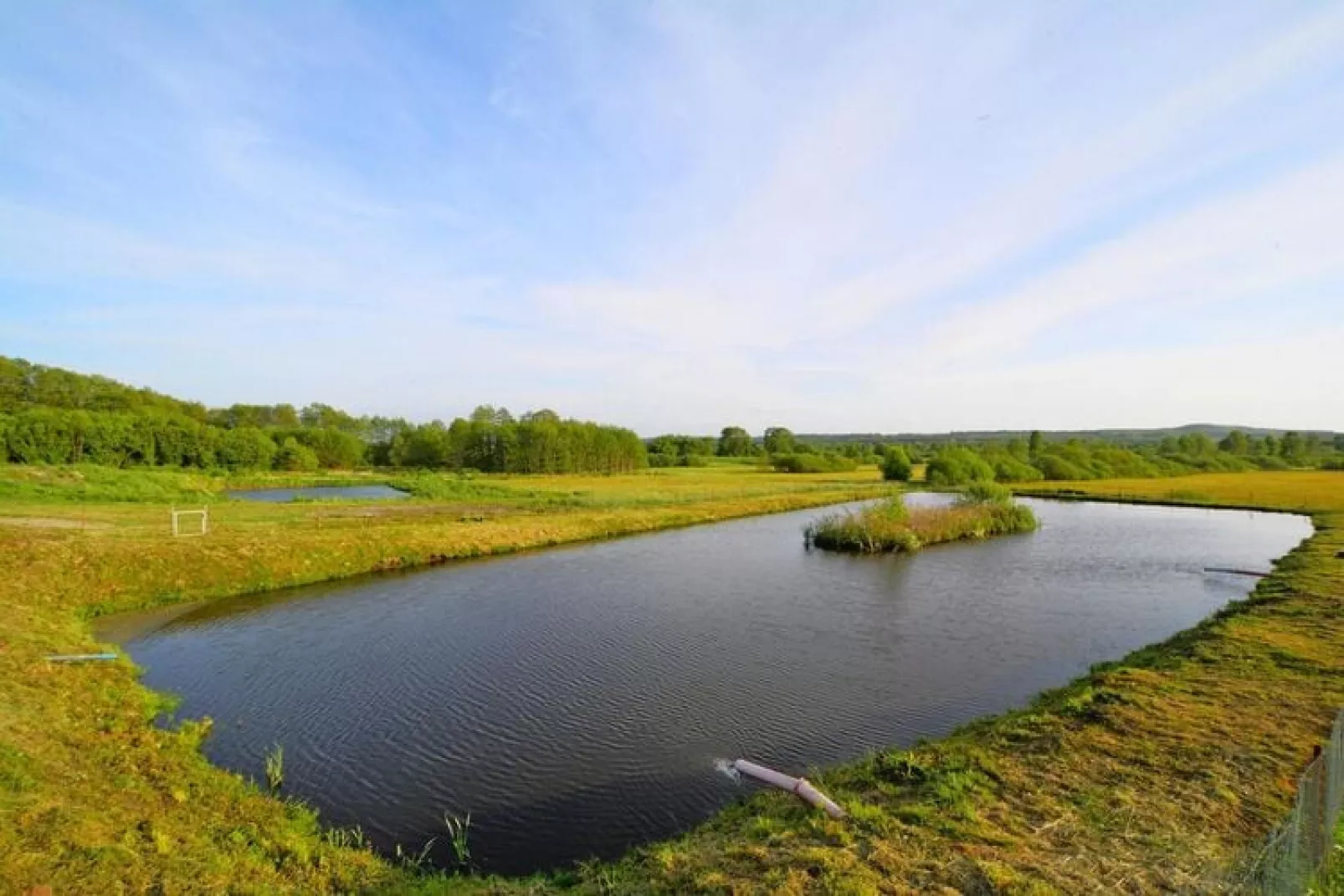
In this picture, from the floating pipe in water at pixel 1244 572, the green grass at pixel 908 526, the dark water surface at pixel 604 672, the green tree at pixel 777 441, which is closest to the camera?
the dark water surface at pixel 604 672

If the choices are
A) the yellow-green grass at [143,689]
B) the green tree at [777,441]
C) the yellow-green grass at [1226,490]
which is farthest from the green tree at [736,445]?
the yellow-green grass at [143,689]

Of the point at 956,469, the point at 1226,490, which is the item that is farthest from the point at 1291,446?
the point at 956,469

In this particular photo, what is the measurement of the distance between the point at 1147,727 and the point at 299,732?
554 inches

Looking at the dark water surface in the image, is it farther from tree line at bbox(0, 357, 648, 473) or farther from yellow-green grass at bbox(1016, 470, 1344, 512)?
tree line at bbox(0, 357, 648, 473)

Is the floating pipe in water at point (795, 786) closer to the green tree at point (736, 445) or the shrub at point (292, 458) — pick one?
the shrub at point (292, 458)

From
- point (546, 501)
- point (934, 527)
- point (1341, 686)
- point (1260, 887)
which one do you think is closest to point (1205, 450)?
point (934, 527)

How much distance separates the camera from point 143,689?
42.3 feet

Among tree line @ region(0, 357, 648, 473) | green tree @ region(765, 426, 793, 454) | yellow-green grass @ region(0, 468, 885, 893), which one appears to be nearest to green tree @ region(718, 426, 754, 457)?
green tree @ region(765, 426, 793, 454)

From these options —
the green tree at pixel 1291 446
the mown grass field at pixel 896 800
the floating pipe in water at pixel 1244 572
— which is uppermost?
the green tree at pixel 1291 446

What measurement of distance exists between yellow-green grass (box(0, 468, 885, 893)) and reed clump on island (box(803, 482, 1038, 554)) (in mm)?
11777

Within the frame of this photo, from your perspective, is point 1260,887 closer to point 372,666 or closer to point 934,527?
point 372,666

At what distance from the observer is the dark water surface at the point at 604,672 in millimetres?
9680

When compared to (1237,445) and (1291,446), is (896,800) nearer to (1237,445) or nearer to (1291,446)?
(1237,445)

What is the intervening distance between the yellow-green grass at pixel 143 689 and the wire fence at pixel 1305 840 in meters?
6.96
